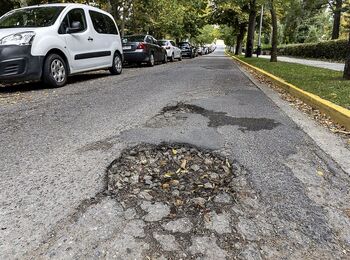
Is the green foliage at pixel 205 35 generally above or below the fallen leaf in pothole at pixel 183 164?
above

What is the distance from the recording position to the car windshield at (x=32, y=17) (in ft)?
25.3

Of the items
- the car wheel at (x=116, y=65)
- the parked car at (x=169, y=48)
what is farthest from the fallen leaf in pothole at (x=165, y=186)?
the parked car at (x=169, y=48)

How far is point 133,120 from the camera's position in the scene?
14.8 ft

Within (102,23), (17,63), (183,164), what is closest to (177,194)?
(183,164)

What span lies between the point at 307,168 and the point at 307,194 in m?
0.53

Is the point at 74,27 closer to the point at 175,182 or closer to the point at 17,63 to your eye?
the point at 17,63

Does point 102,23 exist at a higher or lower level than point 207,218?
higher

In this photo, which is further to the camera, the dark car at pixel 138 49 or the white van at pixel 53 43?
the dark car at pixel 138 49

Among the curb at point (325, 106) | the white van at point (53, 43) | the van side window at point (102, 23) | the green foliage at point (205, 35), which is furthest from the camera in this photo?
the green foliage at point (205, 35)

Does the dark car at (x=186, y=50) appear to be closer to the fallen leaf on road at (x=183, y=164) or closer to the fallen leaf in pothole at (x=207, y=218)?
the fallen leaf on road at (x=183, y=164)

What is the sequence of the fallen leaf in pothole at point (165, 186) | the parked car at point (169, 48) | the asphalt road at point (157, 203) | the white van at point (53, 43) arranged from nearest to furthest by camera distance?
the asphalt road at point (157, 203) → the fallen leaf in pothole at point (165, 186) → the white van at point (53, 43) → the parked car at point (169, 48)

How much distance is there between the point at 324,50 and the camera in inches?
916

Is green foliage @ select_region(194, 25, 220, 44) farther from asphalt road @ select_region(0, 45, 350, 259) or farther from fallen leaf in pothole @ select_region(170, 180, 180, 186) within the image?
fallen leaf in pothole @ select_region(170, 180, 180, 186)

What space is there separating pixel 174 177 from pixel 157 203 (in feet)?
1.49
